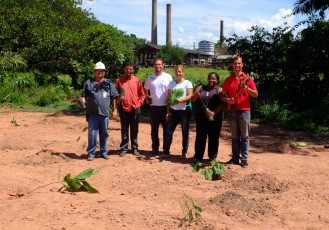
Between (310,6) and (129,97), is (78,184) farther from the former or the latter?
(310,6)

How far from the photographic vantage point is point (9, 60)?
640 inches

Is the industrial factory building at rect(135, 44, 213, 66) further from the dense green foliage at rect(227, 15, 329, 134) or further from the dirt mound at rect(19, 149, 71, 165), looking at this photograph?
the dirt mound at rect(19, 149, 71, 165)

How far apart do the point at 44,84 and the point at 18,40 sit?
9.00 feet

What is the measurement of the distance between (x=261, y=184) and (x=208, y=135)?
3.90 feet

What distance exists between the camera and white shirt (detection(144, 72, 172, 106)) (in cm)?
644

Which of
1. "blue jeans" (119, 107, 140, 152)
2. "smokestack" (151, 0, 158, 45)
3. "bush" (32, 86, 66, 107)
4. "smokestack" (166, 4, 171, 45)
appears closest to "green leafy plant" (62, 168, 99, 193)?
"blue jeans" (119, 107, 140, 152)

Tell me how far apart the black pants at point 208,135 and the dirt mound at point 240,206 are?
60.6 inches

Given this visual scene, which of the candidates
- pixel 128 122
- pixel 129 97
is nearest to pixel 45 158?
pixel 128 122

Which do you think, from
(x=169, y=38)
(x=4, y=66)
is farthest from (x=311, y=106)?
(x=169, y=38)

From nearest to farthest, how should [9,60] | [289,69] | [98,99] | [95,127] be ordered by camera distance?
[98,99] → [95,127] → [289,69] → [9,60]

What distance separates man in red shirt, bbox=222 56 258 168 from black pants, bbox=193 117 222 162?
0.24 meters

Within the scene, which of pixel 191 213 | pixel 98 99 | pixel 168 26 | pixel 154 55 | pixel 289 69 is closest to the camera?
pixel 191 213

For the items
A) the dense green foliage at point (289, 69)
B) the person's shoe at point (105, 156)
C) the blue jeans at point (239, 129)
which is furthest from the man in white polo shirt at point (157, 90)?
the dense green foliage at point (289, 69)

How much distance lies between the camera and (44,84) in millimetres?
17312
